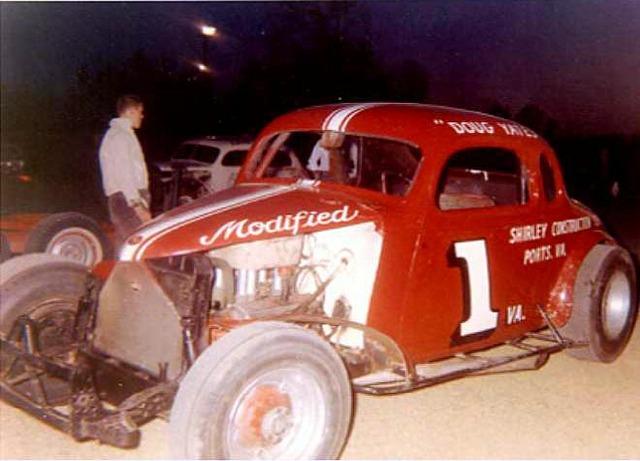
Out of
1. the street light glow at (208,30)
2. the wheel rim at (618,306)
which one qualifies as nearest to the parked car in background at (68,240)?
the wheel rim at (618,306)

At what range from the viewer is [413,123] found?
186 inches

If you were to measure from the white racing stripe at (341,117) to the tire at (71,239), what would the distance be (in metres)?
2.82

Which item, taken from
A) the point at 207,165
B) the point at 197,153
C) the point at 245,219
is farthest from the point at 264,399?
the point at 197,153

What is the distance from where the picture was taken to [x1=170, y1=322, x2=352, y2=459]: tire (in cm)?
325

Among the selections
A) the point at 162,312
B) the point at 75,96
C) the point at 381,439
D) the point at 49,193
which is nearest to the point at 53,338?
the point at 162,312

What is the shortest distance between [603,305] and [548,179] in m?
1.15

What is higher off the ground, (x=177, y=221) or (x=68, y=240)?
(x=177, y=221)

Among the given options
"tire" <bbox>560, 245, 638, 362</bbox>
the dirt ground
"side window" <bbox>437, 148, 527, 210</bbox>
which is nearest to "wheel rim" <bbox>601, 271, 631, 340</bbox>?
"tire" <bbox>560, 245, 638, 362</bbox>

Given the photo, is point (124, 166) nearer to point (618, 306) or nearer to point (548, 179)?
point (548, 179)

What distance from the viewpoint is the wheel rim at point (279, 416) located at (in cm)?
346

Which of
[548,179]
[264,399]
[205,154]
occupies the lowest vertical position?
[264,399]

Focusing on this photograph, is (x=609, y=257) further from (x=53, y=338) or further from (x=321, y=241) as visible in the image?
(x=53, y=338)

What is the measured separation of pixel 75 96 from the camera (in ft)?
93.7

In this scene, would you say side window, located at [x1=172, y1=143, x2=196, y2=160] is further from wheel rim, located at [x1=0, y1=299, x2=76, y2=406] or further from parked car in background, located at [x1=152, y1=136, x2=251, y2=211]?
wheel rim, located at [x1=0, y1=299, x2=76, y2=406]
